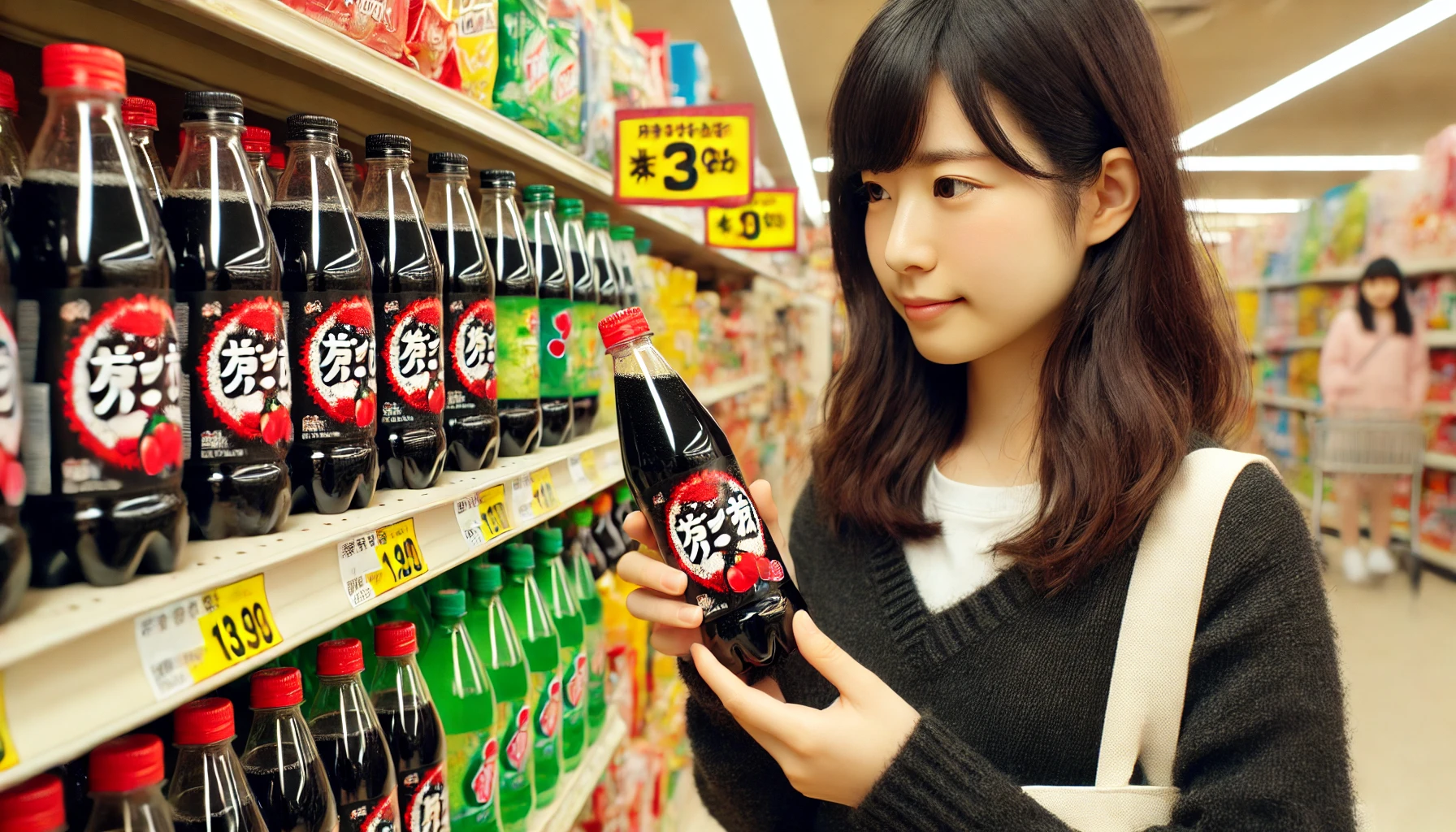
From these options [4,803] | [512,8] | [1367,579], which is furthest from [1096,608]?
[1367,579]

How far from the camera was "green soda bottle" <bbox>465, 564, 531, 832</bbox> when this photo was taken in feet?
5.12

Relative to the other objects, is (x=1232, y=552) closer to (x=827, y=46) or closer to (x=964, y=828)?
(x=964, y=828)

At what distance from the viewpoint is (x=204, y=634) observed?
0.75 metres

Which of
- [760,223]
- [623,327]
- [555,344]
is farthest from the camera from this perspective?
[760,223]

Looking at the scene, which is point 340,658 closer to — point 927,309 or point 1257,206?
point 927,309

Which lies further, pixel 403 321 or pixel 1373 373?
pixel 1373 373

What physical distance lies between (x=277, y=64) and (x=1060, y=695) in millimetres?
1061

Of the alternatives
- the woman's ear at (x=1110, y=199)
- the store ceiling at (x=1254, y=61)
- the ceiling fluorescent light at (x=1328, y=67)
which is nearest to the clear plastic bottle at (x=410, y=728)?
→ the woman's ear at (x=1110, y=199)

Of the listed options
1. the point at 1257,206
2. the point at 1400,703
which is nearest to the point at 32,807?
the point at 1400,703

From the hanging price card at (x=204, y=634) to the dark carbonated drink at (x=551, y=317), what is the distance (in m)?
0.92

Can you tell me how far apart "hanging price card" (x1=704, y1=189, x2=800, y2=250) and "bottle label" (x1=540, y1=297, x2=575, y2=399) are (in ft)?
6.17

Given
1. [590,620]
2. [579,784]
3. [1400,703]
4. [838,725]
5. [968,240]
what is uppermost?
[968,240]

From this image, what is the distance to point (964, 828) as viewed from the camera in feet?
3.15

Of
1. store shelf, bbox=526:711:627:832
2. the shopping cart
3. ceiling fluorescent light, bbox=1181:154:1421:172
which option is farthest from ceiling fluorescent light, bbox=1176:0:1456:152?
store shelf, bbox=526:711:627:832
